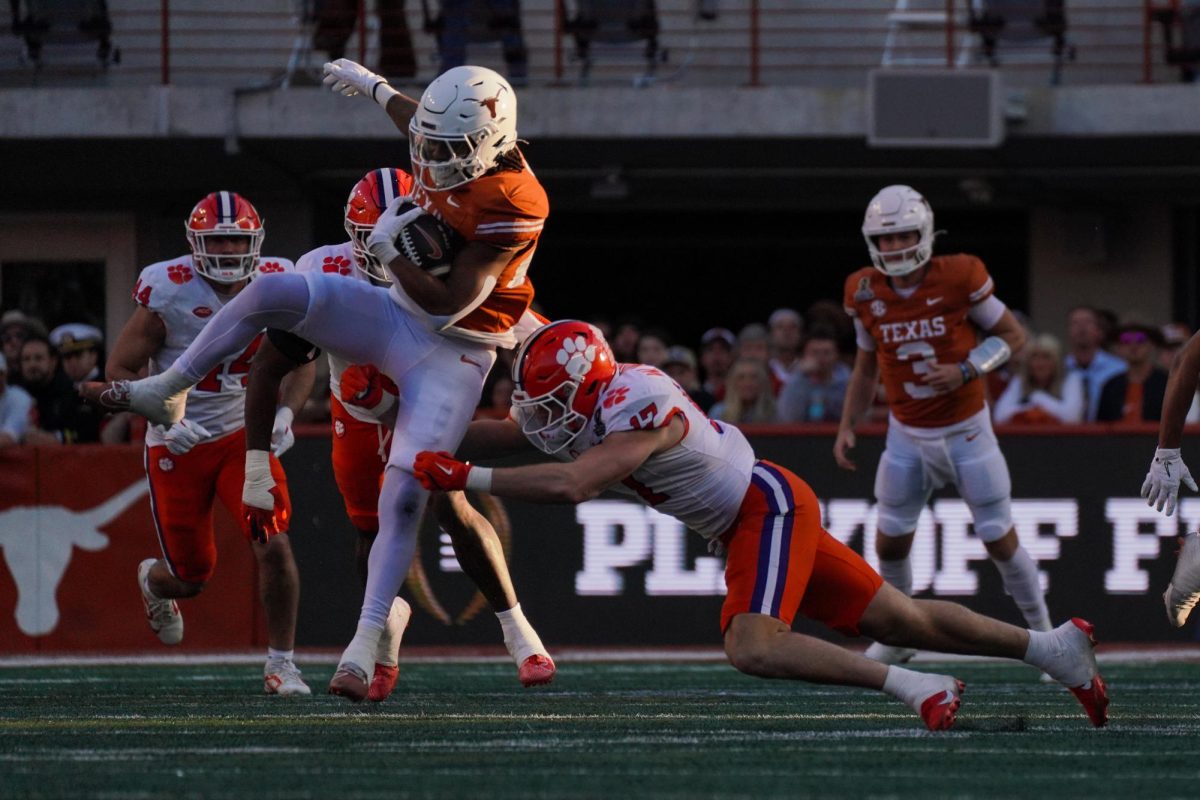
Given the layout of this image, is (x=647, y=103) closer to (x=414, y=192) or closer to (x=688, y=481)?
(x=414, y=192)

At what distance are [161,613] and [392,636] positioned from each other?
5.10 ft

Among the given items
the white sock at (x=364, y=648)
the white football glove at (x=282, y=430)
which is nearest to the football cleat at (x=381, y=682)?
the white sock at (x=364, y=648)

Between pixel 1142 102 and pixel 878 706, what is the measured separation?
7.44m

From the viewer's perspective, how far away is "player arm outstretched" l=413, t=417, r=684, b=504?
516 centimetres

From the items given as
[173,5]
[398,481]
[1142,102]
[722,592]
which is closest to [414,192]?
[398,481]

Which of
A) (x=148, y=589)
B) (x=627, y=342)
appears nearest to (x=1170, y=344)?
(x=627, y=342)

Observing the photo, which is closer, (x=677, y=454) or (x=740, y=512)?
(x=677, y=454)

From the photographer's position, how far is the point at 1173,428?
5.81m

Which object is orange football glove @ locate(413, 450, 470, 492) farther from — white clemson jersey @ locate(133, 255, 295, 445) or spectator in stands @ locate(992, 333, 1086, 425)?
spectator in stands @ locate(992, 333, 1086, 425)

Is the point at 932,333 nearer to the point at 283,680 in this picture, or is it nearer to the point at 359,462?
the point at 359,462

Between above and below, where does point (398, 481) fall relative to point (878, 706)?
above

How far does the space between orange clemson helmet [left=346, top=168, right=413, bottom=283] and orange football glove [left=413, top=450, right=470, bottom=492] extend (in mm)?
1635

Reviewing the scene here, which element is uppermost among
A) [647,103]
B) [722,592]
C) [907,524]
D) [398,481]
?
[647,103]

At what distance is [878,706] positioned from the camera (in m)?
6.56
